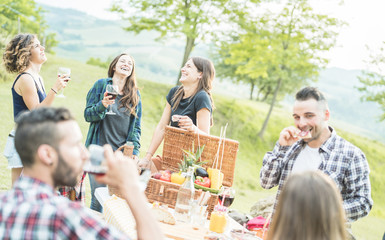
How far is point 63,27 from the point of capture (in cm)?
5034

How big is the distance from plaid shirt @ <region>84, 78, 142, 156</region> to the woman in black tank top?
0.39 m

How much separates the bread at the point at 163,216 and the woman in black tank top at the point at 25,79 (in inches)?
63.4

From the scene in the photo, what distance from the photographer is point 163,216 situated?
2.60 meters

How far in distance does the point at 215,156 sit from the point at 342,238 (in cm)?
179

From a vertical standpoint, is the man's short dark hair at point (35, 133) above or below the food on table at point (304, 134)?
below

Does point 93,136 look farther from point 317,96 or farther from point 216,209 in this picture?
point 317,96

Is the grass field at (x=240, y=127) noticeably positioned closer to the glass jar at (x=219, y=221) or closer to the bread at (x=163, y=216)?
the bread at (x=163, y=216)

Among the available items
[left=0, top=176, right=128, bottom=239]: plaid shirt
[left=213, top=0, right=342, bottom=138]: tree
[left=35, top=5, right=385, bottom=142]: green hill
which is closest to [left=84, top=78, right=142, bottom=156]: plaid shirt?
[left=0, top=176, right=128, bottom=239]: plaid shirt

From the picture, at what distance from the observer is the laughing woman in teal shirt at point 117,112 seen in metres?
3.97

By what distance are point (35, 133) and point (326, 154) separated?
6.77 ft

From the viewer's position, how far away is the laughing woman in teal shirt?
397cm

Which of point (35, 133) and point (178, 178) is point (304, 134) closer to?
point (178, 178)

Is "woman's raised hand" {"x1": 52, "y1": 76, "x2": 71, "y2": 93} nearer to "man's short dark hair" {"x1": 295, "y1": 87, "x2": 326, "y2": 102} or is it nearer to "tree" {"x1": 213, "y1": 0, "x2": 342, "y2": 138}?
"man's short dark hair" {"x1": 295, "y1": 87, "x2": 326, "y2": 102}

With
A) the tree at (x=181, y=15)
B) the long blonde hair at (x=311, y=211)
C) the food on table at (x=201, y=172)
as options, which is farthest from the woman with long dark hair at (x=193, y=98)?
the tree at (x=181, y=15)
